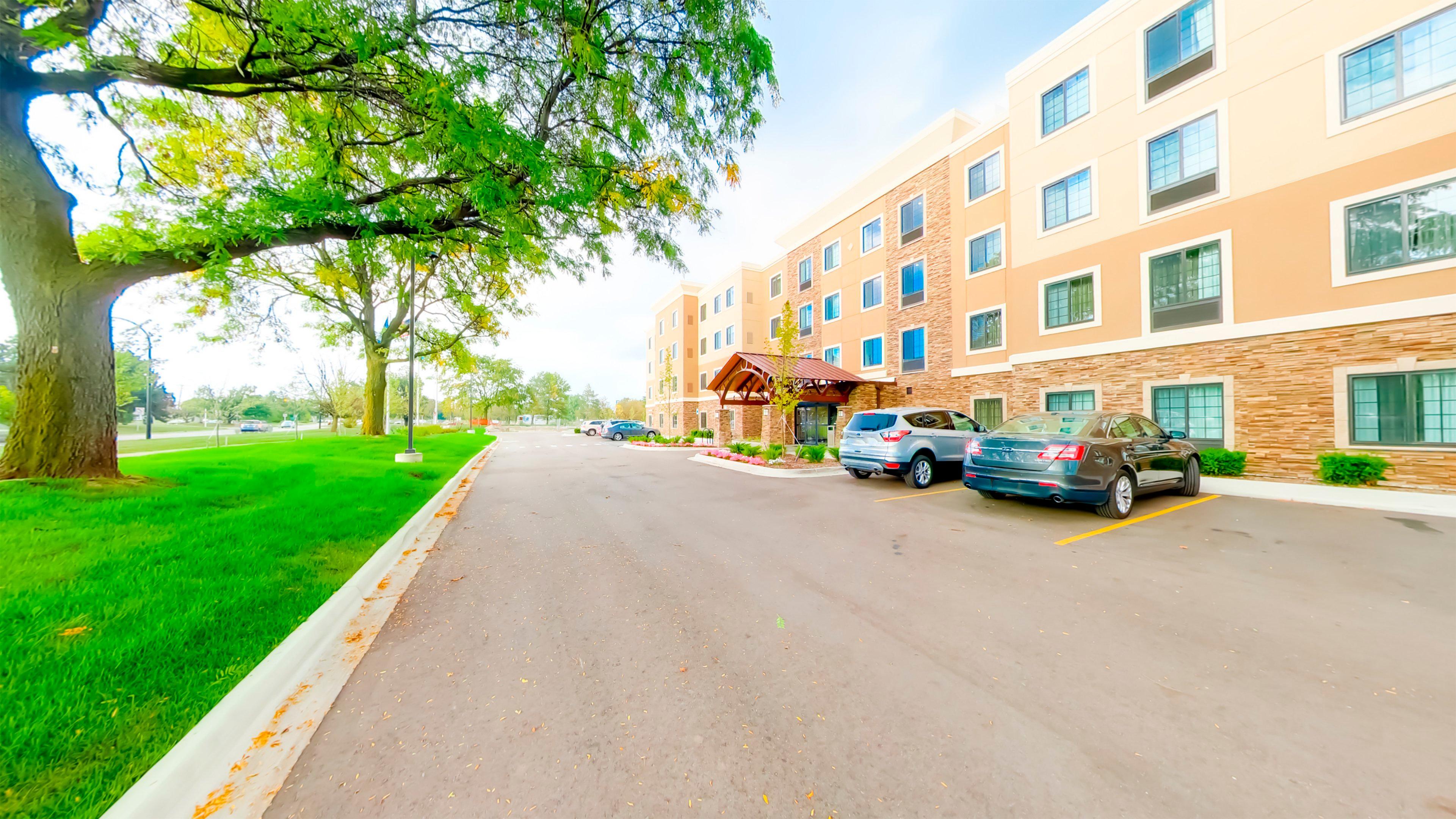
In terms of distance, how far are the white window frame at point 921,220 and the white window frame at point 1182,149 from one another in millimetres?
6866

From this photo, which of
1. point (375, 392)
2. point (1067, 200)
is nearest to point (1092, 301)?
point (1067, 200)

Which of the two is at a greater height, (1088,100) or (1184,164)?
(1088,100)

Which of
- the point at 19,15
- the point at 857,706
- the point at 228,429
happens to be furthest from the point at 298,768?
the point at 228,429

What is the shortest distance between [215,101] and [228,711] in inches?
447

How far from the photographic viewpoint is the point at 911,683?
2910mm

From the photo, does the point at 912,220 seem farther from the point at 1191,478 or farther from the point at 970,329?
the point at 1191,478

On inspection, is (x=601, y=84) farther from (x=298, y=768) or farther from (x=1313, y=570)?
(x=1313, y=570)

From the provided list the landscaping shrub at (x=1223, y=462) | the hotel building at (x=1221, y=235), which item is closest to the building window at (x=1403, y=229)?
the hotel building at (x=1221, y=235)

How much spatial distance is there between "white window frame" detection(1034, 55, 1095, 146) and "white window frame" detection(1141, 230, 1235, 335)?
4.14 meters

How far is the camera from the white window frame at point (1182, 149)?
11.4 metres

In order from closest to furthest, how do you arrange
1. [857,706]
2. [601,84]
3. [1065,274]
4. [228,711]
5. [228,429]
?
[228,711], [857,706], [601,84], [1065,274], [228,429]

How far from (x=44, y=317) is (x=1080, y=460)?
14498 mm

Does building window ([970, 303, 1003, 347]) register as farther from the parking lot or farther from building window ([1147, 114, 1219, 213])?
the parking lot

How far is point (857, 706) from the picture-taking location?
2689mm
